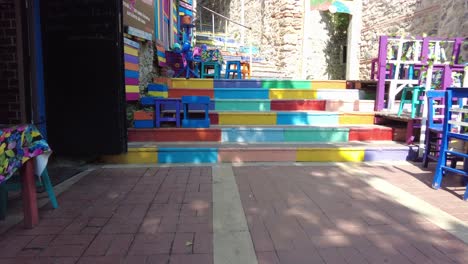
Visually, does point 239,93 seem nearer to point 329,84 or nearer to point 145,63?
point 145,63

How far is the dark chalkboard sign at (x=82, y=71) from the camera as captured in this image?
12.0ft

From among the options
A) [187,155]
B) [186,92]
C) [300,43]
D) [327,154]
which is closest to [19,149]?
[187,155]

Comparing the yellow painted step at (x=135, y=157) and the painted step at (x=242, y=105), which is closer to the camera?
the yellow painted step at (x=135, y=157)

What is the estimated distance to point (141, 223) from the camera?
2551 millimetres

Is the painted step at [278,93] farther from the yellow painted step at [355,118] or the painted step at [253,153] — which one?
the painted step at [253,153]

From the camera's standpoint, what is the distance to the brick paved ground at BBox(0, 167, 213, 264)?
6.87ft

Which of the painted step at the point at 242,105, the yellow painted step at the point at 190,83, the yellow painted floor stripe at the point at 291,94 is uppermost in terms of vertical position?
the yellow painted step at the point at 190,83

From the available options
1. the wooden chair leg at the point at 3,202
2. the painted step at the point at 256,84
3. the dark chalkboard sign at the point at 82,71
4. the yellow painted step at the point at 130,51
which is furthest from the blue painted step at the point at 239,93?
the wooden chair leg at the point at 3,202

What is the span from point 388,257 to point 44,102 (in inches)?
146

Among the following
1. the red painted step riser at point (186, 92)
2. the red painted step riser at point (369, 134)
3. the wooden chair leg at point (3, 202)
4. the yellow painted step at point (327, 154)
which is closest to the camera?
the wooden chair leg at point (3, 202)

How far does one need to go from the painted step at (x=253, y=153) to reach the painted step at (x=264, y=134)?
218 mm

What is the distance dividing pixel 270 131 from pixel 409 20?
210 inches

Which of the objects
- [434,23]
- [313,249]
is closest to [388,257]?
[313,249]

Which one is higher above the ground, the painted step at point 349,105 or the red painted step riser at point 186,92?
the red painted step riser at point 186,92
